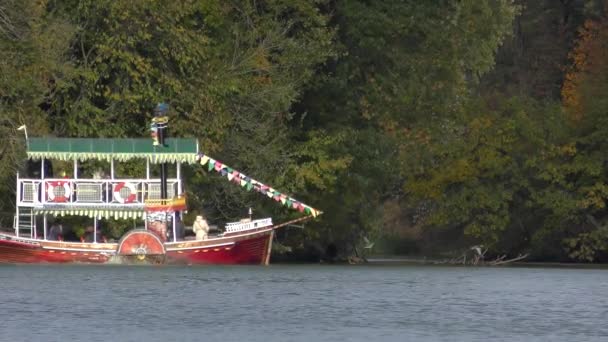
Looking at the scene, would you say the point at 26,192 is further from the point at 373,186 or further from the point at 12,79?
the point at 373,186

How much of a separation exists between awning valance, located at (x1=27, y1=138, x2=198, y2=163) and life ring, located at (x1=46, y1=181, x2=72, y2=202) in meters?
0.87

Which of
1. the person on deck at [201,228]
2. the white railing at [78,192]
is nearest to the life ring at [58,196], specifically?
the white railing at [78,192]

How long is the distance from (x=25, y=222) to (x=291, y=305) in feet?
74.1

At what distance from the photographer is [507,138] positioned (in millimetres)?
72875

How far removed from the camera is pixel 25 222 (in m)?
64.2

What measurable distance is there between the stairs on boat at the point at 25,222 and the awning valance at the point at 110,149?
8.07 ft

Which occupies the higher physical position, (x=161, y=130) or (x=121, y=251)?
(x=161, y=130)

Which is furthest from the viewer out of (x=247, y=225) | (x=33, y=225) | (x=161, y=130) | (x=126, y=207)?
(x=33, y=225)

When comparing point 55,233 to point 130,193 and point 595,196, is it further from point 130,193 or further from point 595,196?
point 595,196

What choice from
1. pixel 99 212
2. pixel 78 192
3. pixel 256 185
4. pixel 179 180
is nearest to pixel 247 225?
pixel 256 185

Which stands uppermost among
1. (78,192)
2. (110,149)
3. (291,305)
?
(110,149)

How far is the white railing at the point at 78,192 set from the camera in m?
61.5

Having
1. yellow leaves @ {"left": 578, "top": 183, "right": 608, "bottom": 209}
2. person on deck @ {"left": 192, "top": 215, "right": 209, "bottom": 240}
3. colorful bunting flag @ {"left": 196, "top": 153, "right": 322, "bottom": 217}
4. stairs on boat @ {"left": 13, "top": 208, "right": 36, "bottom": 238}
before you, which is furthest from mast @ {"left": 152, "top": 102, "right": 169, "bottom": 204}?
yellow leaves @ {"left": 578, "top": 183, "right": 608, "bottom": 209}

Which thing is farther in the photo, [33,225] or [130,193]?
[33,225]
